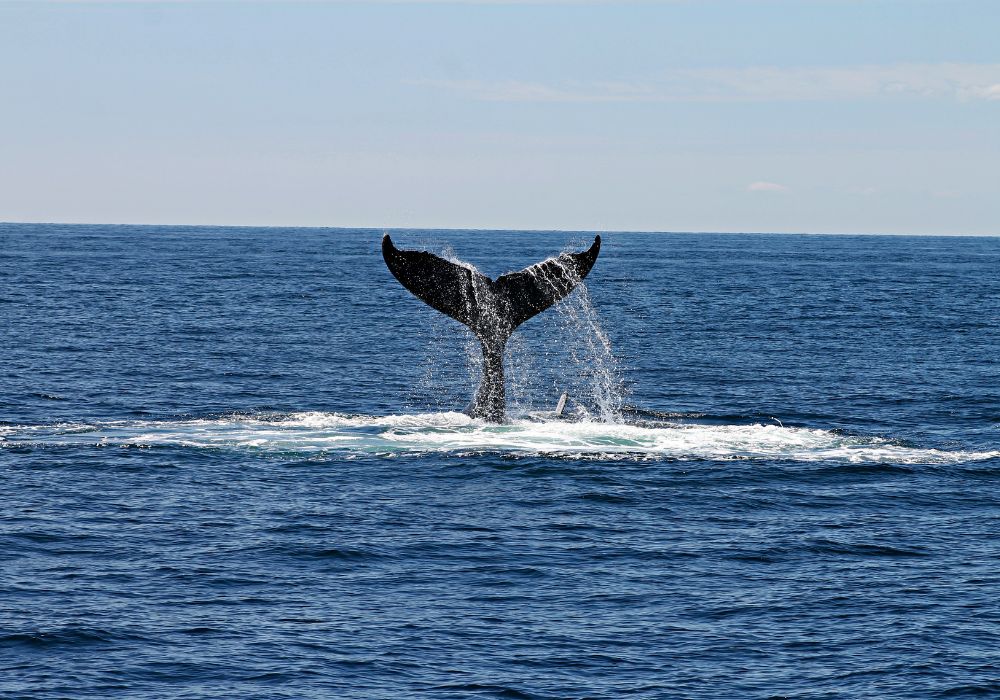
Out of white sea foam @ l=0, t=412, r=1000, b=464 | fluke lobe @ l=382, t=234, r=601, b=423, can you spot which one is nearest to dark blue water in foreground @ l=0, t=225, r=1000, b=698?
white sea foam @ l=0, t=412, r=1000, b=464

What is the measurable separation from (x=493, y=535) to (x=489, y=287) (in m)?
4.98

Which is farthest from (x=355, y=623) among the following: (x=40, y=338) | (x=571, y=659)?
(x=40, y=338)

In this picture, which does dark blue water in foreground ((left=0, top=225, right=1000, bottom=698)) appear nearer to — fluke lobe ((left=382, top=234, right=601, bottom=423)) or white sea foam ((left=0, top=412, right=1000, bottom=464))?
white sea foam ((left=0, top=412, right=1000, bottom=464))

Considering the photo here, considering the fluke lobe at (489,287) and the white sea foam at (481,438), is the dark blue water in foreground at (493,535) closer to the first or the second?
the white sea foam at (481,438)

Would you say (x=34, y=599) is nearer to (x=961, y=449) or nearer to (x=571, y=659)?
(x=571, y=659)

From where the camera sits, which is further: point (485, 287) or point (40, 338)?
point (40, 338)

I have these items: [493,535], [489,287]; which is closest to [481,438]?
[489,287]

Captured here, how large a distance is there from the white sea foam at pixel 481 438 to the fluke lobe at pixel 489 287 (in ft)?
7.38

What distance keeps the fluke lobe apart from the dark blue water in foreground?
231 centimetres

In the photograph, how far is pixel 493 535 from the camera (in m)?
18.1

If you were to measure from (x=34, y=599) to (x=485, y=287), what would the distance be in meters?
8.96

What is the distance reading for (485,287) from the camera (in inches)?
845

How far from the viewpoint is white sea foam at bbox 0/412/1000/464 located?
23.1m

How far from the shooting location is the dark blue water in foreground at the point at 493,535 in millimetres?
13336
